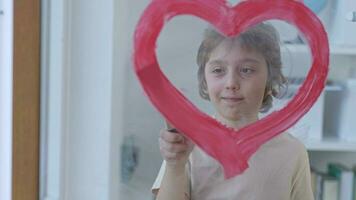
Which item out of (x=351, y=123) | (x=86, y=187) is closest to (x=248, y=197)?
(x=86, y=187)

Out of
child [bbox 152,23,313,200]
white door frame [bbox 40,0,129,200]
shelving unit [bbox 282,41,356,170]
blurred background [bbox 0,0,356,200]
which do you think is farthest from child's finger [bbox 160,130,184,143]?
shelving unit [bbox 282,41,356,170]

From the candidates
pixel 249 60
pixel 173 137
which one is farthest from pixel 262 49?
pixel 173 137

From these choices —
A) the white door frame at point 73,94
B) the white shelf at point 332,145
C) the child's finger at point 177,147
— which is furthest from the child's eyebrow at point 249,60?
the white shelf at point 332,145

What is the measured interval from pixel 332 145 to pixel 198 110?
520 mm

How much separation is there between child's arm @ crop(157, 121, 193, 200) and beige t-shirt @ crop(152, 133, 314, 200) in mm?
15

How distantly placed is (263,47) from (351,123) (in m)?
0.50

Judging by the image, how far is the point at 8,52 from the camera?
755 mm

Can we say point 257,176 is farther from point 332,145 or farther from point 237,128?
point 332,145

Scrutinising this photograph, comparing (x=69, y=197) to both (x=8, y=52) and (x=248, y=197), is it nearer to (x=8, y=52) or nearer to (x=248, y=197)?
(x=8, y=52)

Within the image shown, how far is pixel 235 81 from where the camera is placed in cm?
44

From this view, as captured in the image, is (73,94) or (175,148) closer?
(175,148)

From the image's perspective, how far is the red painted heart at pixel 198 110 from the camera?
1.37 ft

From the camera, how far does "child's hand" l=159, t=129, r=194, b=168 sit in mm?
440

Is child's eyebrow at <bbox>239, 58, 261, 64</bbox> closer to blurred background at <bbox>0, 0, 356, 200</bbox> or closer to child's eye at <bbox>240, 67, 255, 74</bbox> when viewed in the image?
child's eye at <bbox>240, 67, 255, 74</bbox>
